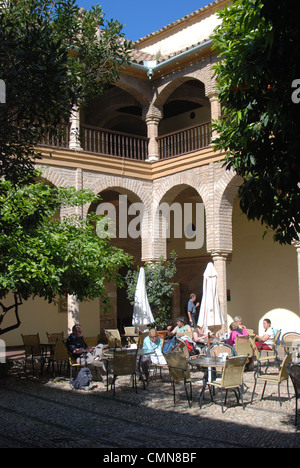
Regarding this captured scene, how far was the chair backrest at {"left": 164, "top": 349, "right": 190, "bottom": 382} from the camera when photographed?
7.33m

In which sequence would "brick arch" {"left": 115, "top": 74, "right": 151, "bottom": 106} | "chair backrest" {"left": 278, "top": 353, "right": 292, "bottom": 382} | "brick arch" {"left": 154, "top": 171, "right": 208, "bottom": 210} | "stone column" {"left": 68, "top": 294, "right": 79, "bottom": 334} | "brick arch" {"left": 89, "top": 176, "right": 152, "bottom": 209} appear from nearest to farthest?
"chair backrest" {"left": 278, "top": 353, "right": 292, "bottom": 382}
"stone column" {"left": 68, "top": 294, "right": 79, "bottom": 334}
"brick arch" {"left": 154, "top": 171, "right": 208, "bottom": 210}
"brick arch" {"left": 89, "top": 176, "right": 152, "bottom": 209}
"brick arch" {"left": 115, "top": 74, "right": 151, "bottom": 106}

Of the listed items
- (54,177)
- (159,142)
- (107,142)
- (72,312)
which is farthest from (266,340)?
(159,142)

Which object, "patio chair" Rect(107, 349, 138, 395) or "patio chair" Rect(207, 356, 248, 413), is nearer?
"patio chair" Rect(207, 356, 248, 413)

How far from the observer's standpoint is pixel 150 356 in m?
9.33

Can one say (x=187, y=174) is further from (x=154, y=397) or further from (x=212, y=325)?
(x=154, y=397)

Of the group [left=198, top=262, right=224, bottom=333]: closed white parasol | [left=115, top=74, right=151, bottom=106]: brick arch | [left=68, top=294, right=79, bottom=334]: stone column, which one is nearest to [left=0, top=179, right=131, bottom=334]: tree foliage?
[left=198, top=262, right=224, bottom=333]: closed white parasol

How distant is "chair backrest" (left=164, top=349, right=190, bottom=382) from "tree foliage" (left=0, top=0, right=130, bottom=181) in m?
3.36

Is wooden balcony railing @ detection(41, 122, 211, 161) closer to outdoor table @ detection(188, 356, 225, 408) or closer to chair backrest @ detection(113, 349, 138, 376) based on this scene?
chair backrest @ detection(113, 349, 138, 376)

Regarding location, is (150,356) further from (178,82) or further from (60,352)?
(178,82)

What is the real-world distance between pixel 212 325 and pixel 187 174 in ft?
16.4

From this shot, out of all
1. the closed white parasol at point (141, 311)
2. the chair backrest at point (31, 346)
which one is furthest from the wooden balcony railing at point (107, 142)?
the chair backrest at point (31, 346)

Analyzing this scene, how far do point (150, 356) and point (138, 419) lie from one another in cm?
277
